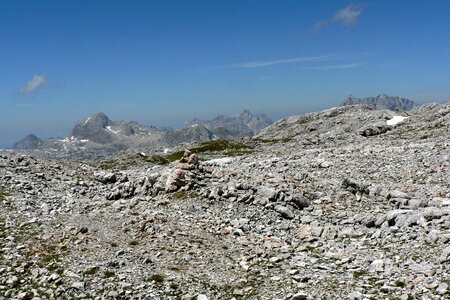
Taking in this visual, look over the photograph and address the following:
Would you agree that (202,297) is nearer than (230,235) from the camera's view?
Yes

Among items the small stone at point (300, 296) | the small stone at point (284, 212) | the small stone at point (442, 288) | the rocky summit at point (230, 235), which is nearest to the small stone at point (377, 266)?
the rocky summit at point (230, 235)

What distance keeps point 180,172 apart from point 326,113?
12204cm

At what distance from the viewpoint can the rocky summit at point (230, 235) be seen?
1727 cm

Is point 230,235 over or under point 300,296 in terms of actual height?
over

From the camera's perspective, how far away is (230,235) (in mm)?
24141

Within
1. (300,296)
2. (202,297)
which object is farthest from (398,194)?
(202,297)

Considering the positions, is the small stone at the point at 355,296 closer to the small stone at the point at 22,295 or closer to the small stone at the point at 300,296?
the small stone at the point at 300,296

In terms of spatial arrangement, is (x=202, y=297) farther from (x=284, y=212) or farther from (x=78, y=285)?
(x=284, y=212)

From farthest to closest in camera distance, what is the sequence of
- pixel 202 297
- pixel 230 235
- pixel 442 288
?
1. pixel 230 235
2. pixel 202 297
3. pixel 442 288

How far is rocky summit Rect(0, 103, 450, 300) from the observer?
17.3 metres

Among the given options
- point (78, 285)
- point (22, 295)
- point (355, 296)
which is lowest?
point (355, 296)

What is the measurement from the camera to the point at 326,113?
477 feet

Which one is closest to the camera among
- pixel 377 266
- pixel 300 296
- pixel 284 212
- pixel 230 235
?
pixel 300 296

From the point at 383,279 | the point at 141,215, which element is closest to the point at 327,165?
the point at 141,215
